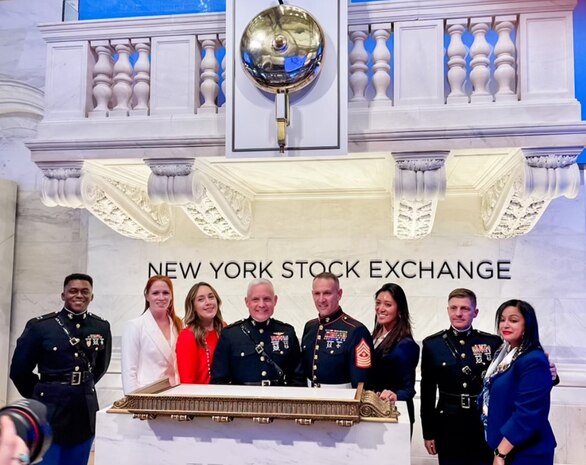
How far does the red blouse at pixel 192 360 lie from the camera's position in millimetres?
4066

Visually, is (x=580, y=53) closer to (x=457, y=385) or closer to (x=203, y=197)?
(x=457, y=385)

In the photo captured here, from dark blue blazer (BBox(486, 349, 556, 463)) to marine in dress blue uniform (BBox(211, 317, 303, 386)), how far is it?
1.18m

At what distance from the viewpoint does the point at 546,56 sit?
13.9 ft

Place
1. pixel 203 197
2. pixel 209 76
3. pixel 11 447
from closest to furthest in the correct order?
pixel 11 447, pixel 209 76, pixel 203 197

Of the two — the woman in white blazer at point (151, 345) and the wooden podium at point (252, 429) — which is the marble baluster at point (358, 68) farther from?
the wooden podium at point (252, 429)

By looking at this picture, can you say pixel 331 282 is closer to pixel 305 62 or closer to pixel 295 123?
pixel 295 123

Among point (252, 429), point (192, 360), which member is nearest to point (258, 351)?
point (192, 360)

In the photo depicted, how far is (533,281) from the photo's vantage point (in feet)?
18.1

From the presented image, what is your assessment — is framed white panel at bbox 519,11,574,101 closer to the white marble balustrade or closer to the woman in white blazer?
the white marble balustrade

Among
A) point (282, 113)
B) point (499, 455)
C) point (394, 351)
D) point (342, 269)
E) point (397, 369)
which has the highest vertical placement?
point (282, 113)

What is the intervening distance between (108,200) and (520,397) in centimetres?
346

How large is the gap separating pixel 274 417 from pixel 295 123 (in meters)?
2.11

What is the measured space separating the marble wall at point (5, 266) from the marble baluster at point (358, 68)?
4.18m

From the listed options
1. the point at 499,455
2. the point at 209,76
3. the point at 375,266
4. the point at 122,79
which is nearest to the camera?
the point at 499,455
